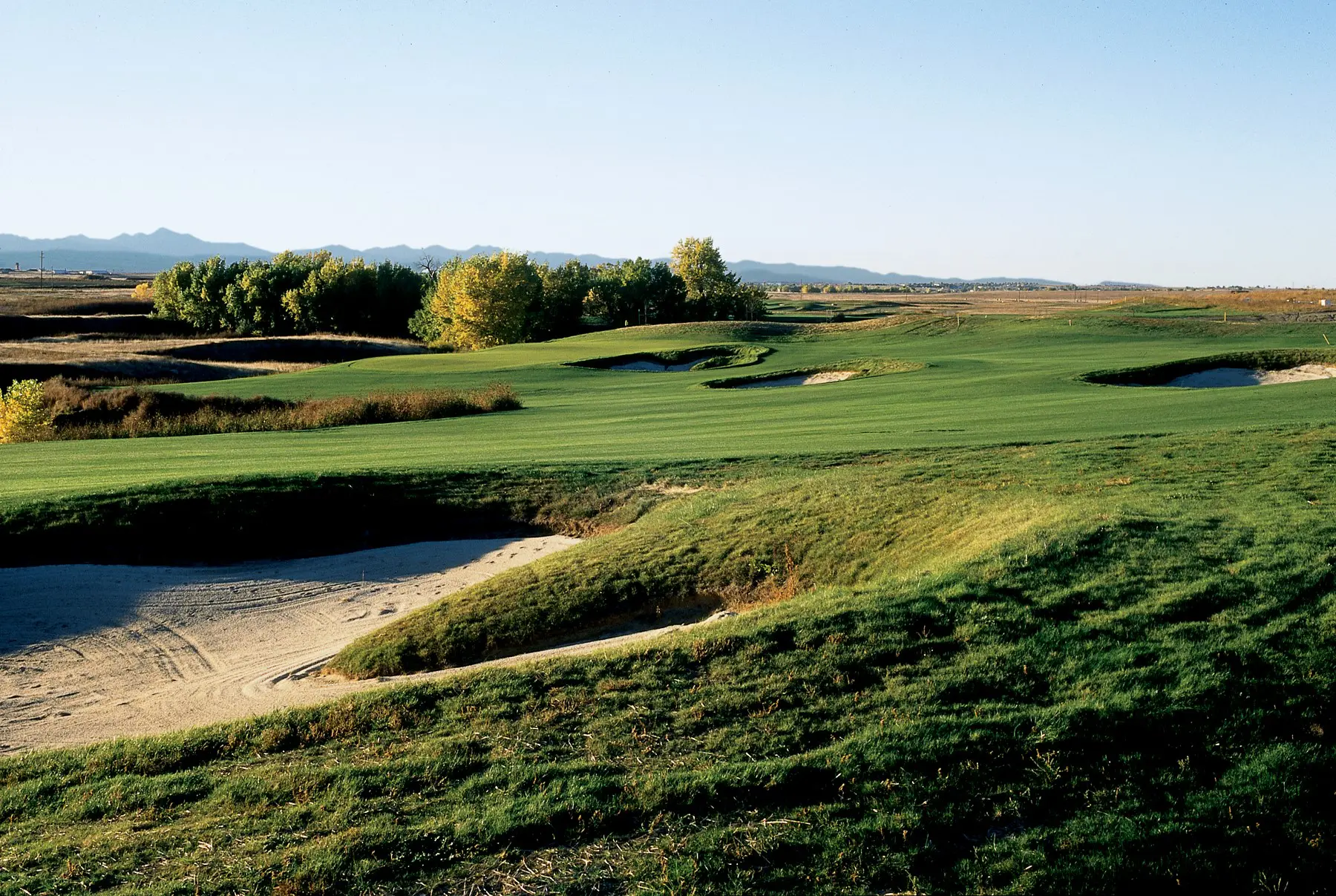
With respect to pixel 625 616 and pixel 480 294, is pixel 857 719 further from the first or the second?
pixel 480 294

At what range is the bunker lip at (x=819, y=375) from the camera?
142ft

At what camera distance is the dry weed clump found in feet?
109

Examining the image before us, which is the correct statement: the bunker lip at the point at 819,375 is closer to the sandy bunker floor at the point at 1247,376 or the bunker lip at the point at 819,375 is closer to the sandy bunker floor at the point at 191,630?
the sandy bunker floor at the point at 1247,376

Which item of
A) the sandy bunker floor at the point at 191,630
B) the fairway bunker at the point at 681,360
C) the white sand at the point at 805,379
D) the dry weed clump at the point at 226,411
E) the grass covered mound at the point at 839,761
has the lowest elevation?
the sandy bunker floor at the point at 191,630

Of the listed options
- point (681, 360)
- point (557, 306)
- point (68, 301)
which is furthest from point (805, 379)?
point (68, 301)

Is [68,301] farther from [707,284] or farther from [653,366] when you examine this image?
[653,366]

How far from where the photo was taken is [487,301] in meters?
86.2

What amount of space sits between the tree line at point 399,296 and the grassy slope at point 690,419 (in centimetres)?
5247

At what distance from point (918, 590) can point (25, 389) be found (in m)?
33.0

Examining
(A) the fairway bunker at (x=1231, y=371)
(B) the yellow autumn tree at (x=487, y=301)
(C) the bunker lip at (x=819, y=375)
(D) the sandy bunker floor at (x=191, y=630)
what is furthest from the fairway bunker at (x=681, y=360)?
(D) the sandy bunker floor at (x=191, y=630)

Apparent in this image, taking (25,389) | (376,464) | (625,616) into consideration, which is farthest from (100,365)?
(625,616)

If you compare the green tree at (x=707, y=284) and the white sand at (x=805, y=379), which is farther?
the green tree at (x=707, y=284)

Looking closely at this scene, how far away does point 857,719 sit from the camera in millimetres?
8664

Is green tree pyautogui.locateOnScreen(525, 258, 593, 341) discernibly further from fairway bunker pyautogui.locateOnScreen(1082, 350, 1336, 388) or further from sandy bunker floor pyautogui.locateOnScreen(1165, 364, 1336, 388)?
sandy bunker floor pyautogui.locateOnScreen(1165, 364, 1336, 388)
